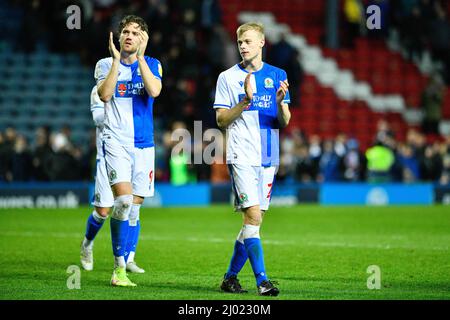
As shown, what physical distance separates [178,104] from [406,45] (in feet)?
32.1

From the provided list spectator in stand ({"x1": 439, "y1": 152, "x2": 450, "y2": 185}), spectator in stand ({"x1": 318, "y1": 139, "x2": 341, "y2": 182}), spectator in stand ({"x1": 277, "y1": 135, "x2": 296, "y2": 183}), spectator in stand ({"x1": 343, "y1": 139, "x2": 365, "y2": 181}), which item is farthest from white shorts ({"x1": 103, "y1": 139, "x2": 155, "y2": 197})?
spectator in stand ({"x1": 439, "y1": 152, "x2": 450, "y2": 185})

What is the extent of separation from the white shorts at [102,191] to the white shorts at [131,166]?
3.21 feet

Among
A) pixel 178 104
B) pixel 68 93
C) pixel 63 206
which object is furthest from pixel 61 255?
pixel 68 93

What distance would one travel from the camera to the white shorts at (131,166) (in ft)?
31.0

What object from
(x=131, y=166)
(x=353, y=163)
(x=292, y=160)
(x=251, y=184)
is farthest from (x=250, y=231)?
(x=353, y=163)

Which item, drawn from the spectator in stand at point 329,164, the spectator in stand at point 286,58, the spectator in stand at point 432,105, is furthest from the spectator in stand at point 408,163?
the spectator in stand at point 286,58

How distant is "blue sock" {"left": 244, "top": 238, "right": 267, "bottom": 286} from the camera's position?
841cm

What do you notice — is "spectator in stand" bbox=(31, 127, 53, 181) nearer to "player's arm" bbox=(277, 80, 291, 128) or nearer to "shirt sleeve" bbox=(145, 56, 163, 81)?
"shirt sleeve" bbox=(145, 56, 163, 81)

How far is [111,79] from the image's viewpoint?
9219 millimetres

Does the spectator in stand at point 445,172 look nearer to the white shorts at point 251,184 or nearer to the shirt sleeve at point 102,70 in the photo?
the shirt sleeve at point 102,70

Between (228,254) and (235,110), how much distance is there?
4646 millimetres

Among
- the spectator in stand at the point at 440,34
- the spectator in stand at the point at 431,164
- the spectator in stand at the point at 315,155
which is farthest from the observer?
the spectator in stand at the point at 440,34
